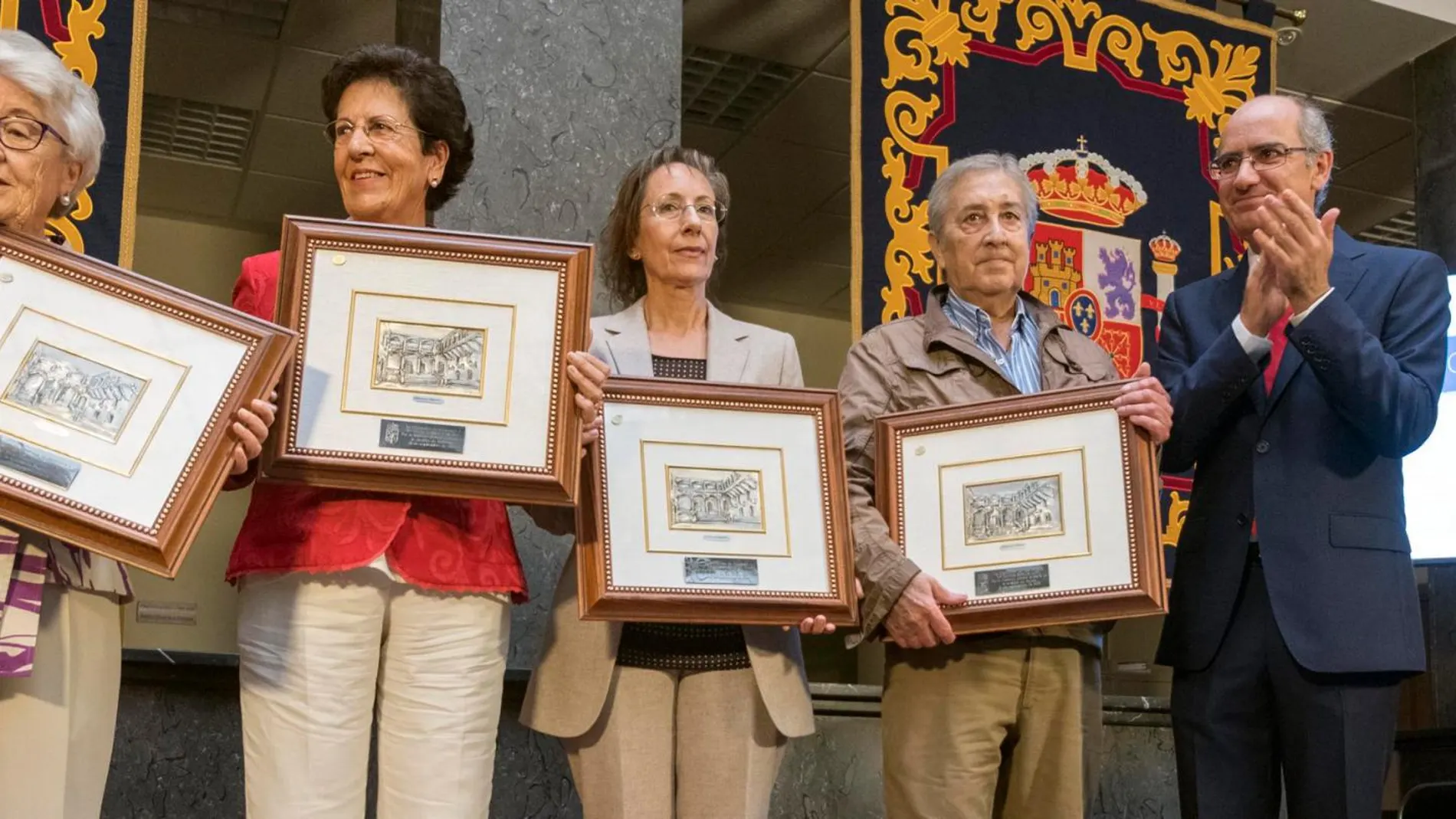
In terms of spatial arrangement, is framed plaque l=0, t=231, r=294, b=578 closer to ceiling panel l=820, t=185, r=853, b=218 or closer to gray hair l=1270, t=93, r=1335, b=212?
gray hair l=1270, t=93, r=1335, b=212

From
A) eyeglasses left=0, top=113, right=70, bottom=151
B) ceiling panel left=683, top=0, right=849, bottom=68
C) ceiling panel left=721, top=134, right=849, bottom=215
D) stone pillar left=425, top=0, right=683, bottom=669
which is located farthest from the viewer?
ceiling panel left=721, top=134, right=849, bottom=215

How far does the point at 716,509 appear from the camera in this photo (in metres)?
2.34

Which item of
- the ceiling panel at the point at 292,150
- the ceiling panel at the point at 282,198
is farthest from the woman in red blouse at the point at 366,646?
the ceiling panel at the point at 282,198

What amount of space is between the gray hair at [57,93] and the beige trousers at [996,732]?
1.47 metres

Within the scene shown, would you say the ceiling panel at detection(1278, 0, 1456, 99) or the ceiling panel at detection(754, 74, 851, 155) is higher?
the ceiling panel at detection(754, 74, 851, 155)

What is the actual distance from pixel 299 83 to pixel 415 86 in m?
3.88

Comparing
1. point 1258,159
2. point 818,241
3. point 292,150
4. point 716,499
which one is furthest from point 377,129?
point 818,241

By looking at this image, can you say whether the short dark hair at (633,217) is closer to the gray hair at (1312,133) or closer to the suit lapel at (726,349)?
the suit lapel at (726,349)

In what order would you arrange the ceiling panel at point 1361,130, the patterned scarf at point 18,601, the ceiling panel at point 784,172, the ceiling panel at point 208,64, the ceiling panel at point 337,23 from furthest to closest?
the ceiling panel at point 784,172, the ceiling panel at point 1361,130, the ceiling panel at point 208,64, the ceiling panel at point 337,23, the patterned scarf at point 18,601

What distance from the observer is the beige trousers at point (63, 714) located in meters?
1.82

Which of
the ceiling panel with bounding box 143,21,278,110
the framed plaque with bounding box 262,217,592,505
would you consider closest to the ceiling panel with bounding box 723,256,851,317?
the ceiling panel with bounding box 143,21,278,110

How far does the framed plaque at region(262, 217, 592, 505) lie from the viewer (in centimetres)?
210

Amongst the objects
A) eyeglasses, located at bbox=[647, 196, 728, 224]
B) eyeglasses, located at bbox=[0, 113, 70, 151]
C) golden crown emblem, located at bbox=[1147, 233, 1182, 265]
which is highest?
golden crown emblem, located at bbox=[1147, 233, 1182, 265]

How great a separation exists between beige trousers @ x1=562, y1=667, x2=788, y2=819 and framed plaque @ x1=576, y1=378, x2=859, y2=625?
128 mm
